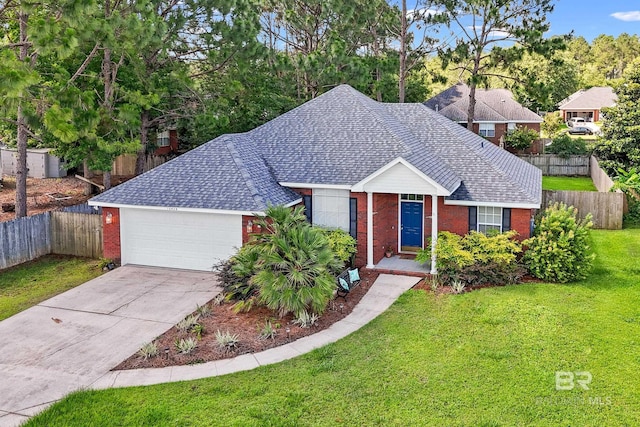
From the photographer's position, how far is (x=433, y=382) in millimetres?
10555

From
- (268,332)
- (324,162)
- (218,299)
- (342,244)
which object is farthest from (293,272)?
(324,162)

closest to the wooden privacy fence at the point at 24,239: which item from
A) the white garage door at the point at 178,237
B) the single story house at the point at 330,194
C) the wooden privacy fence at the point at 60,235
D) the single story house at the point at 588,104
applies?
the wooden privacy fence at the point at 60,235

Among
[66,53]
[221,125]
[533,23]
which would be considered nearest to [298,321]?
[66,53]

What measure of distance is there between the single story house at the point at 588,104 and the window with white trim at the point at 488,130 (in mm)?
33543

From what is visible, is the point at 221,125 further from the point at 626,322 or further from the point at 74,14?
the point at 626,322

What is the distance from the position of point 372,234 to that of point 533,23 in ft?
76.4

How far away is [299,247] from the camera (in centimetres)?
1409

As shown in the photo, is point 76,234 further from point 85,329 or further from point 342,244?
point 342,244

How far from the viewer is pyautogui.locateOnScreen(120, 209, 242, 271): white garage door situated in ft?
59.2

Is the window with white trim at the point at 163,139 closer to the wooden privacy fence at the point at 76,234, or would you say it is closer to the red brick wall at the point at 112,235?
the wooden privacy fence at the point at 76,234

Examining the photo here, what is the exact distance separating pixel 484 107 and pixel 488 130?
2.22 m

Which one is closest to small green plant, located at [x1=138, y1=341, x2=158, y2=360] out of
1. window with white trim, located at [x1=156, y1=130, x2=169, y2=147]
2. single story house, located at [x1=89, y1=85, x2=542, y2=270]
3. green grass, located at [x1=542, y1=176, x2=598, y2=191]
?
single story house, located at [x1=89, y1=85, x2=542, y2=270]

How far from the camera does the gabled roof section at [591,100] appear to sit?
72938 mm

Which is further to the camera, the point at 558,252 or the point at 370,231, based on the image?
the point at 370,231
